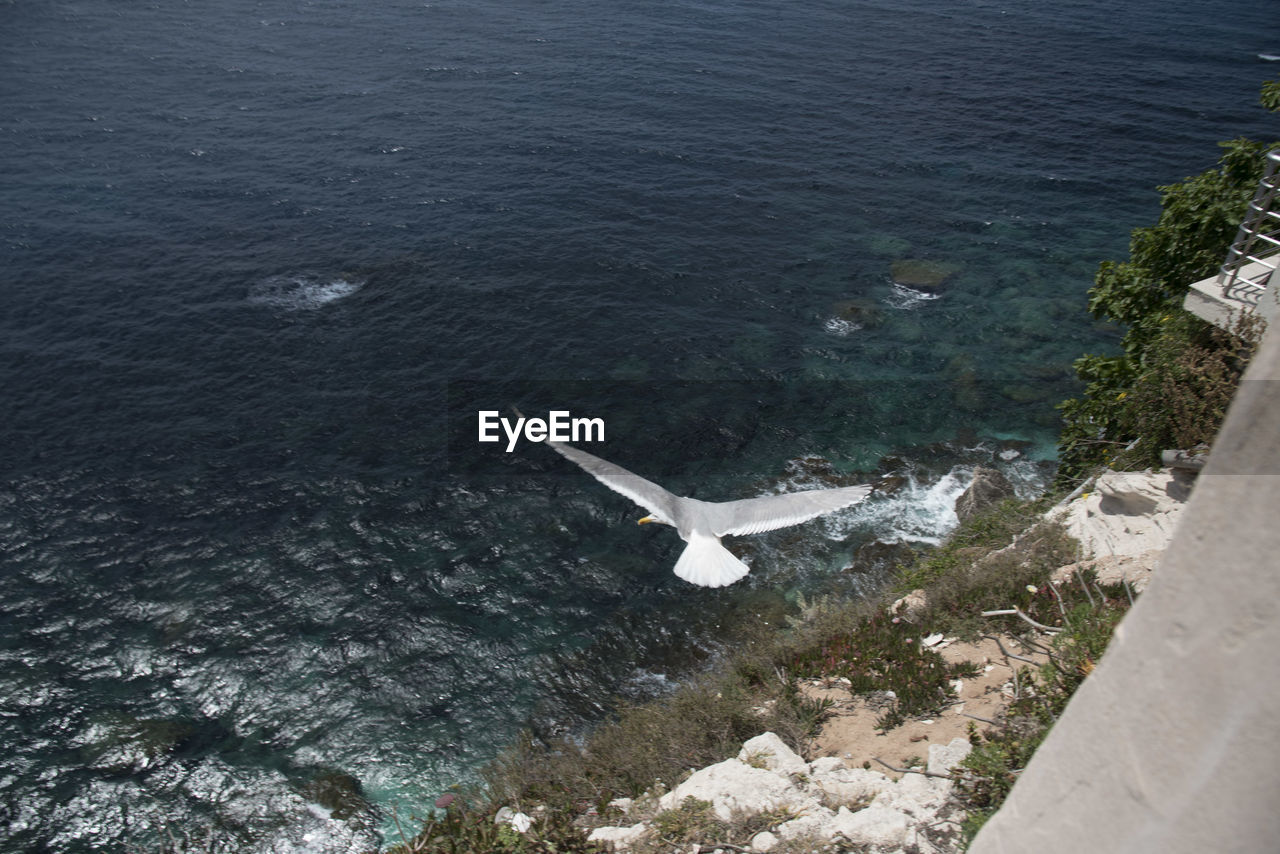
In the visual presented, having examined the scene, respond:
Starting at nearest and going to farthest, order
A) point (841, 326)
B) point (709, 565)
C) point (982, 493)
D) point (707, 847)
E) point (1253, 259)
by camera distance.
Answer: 1. point (707, 847)
2. point (1253, 259)
3. point (709, 565)
4. point (982, 493)
5. point (841, 326)

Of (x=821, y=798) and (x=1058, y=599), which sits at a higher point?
(x=1058, y=599)

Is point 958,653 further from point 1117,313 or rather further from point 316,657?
point 316,657

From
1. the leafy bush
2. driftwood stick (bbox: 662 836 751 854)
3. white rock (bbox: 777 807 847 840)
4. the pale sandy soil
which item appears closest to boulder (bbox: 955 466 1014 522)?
the leafy bush

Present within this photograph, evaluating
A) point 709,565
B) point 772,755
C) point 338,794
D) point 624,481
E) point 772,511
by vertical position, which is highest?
point 624,481

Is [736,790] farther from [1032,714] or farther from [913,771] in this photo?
[1032,714]

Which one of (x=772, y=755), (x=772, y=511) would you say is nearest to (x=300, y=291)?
(x=772, y=511)

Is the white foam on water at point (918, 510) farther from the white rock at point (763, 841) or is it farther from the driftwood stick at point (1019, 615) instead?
the white rock at point (763, 841)
